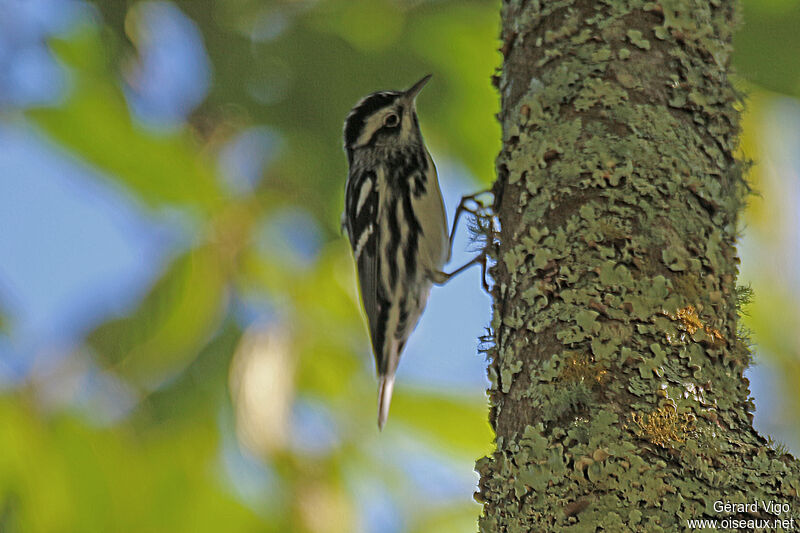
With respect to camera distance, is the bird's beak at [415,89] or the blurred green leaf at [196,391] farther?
the bird's beak at [415,89]

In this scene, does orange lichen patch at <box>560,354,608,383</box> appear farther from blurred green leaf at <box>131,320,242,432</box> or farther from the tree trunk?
blurred green leaf at <box>131,320,242,432</box>

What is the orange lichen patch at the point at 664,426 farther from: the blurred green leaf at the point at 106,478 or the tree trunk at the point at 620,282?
the blurred green leaf at the point at 106,478

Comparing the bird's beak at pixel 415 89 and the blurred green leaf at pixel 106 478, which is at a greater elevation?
the bird's beak at pixel 415 89

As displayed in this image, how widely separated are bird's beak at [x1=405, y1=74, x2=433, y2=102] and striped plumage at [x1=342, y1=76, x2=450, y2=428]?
0.05ft

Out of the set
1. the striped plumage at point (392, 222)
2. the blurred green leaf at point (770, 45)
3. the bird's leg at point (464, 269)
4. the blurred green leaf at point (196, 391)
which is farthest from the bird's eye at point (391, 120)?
the blurred green leaf at point (770, 45)

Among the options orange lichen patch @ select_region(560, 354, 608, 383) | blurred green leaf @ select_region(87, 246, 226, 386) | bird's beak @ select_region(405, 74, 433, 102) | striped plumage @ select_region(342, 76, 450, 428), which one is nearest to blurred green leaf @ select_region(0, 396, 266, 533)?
blurred green leaf @ select_region(87, 246, 226, 386)

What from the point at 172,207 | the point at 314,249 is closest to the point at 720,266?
the point at 314,249

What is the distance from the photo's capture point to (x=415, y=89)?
4.05 meters

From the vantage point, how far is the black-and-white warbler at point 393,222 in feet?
13.9

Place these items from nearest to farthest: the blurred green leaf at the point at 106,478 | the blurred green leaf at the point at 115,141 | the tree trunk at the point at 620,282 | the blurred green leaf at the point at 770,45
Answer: the tree trunk at the point at 620,282, the blurred green leaf at the point at 770,45, the blurred green leaf at the point at 106,478, the blurred green leaf at the point at 115,141

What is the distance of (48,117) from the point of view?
358cm

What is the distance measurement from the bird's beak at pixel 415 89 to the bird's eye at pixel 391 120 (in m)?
0.19

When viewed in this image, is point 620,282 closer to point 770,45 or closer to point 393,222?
point 770,45

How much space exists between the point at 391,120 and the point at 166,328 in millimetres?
1634
